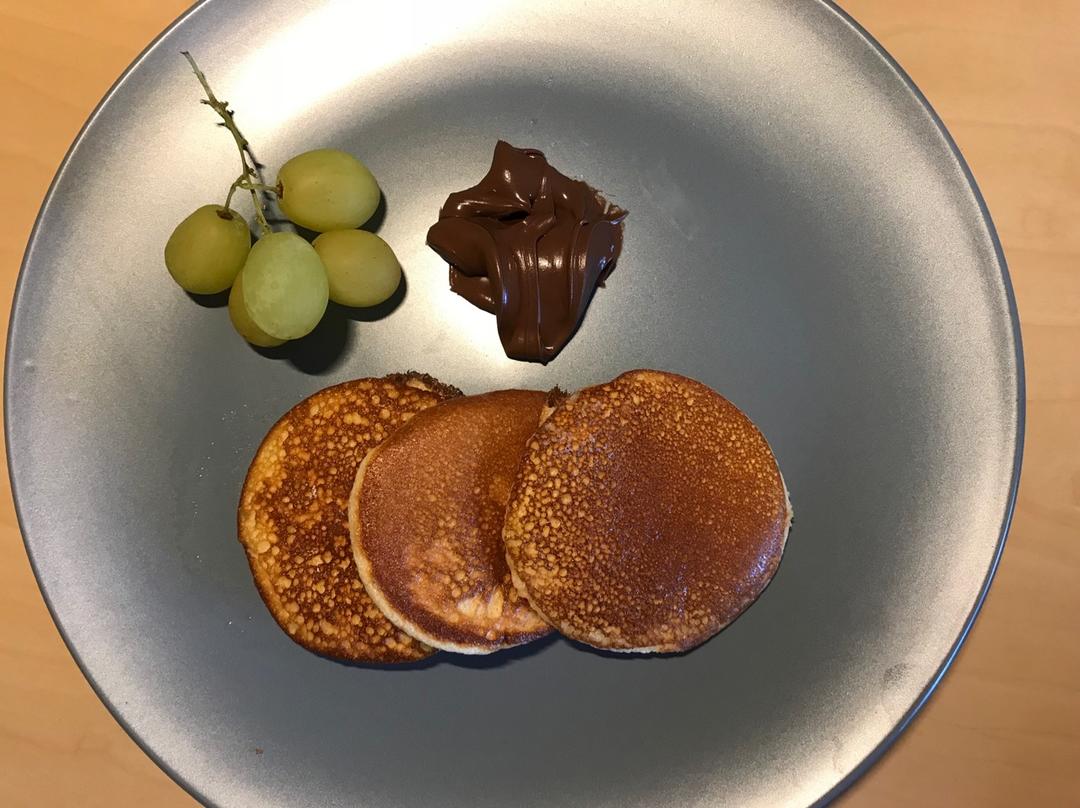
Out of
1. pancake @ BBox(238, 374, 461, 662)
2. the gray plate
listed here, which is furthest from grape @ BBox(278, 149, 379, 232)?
pancake @ BBox(238, 374, 461, 662)

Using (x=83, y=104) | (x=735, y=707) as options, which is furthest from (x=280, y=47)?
(x=735, y=707)

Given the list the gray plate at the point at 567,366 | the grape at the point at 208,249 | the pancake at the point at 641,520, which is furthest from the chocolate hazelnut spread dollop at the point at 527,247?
the grape at the point at 208,249

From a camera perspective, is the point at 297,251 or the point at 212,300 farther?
the point at 212,300

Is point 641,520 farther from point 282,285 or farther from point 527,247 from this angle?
point 282,285

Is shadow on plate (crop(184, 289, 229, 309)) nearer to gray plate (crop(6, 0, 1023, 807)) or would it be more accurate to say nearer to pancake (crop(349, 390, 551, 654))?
gray plate (crop(6, 0, 1023, 807))

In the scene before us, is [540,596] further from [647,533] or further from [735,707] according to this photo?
[735,707]

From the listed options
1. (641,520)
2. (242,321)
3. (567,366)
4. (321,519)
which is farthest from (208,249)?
(641,520)

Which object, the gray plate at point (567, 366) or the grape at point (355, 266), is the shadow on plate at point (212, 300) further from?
the grape at point (355, 266)

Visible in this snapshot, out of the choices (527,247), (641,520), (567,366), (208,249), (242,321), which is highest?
(208,249)
